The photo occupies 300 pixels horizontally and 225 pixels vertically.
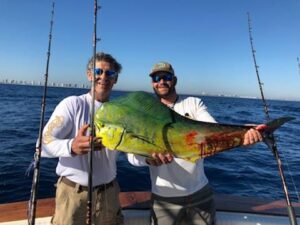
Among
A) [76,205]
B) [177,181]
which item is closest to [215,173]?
[177,181]

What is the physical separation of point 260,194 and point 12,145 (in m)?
9.20

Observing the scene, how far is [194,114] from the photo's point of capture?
288cm

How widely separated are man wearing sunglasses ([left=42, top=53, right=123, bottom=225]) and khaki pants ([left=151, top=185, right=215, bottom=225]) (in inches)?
16.8

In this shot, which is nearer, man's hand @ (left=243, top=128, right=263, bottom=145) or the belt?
man's hand @ (left=243, top=128, right=263, bottom=145)

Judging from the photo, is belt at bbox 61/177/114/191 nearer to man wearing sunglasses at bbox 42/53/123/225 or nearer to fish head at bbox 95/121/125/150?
man wearing sunglasses at bbox 42/53/123/225

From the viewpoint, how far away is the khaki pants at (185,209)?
9.25 feet

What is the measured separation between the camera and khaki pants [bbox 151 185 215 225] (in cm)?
282

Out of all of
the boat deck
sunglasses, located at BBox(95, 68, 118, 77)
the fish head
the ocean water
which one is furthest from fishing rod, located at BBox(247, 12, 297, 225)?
the ocean water

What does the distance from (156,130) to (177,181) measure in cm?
75

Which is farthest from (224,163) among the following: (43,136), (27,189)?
(43,136)

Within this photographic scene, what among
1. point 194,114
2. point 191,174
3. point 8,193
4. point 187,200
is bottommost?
point 8,193

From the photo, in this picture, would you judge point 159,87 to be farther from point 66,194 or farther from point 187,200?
point 66,194

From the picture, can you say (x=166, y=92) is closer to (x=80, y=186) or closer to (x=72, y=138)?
(x=72, y=138)

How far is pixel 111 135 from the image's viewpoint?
86.1 inches
